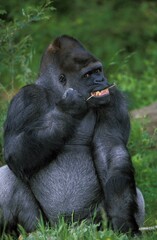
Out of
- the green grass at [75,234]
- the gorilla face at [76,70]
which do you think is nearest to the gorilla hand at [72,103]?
the gorilla face at [76,70]

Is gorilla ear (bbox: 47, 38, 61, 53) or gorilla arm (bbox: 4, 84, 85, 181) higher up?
gorilla ear (bbox: 47, 38, 61, 53)

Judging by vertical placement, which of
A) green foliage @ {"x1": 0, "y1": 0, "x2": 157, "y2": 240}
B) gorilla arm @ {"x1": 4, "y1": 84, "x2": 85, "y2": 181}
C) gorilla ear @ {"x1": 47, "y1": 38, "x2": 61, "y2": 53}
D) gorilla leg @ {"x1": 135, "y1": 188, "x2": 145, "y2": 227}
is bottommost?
green foliage @ {"x1": 0, "y1": 0, "x2": 157, "y2": 240}

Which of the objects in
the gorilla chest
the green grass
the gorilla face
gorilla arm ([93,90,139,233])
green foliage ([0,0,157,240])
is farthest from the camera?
green foliage ([0,0,157,240])

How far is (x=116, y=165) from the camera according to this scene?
5758 mm

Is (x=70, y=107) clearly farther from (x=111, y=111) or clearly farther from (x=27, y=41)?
(x=27, y=41)

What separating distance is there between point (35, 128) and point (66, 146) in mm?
301

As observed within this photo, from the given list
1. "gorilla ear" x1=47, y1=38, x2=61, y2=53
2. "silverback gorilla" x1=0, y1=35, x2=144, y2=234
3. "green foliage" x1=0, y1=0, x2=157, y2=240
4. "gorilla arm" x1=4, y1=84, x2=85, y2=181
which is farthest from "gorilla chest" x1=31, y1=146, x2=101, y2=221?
"green foliage" x1=0, y1=0, x2=157, y2=240

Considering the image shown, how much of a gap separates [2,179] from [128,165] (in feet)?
2.81

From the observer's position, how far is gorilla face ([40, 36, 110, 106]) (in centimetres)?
577

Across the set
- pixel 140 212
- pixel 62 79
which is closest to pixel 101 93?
pixel 62 79

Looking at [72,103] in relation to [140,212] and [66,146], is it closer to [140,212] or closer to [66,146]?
[66,146]

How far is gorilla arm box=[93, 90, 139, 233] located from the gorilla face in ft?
0.72

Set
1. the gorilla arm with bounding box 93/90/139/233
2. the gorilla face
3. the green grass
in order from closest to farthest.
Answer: the green grass < the gorilla arm with bounding box 93/90/139/233 < the gorilla face

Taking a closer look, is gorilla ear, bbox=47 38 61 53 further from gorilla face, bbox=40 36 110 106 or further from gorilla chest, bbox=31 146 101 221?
gorilla chest, bbox=31 146 101 221
